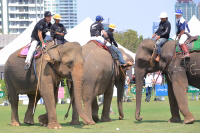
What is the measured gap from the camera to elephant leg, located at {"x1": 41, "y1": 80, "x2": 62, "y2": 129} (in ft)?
47.1

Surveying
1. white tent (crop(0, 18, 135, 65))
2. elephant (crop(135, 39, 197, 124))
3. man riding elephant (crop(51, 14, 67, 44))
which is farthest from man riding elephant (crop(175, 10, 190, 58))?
white tent (crop(0, 18, 135, 65))

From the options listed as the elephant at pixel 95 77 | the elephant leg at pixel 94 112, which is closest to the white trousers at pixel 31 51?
the elephant at pixel 95 77

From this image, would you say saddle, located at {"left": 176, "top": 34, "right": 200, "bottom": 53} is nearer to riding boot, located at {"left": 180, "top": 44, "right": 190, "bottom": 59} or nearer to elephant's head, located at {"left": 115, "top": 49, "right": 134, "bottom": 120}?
riding boot, located at {"left": 180, "top": 44, "right": 190, "bottom": 59}

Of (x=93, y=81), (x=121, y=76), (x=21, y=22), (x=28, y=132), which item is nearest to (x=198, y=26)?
(x=121, y=76)

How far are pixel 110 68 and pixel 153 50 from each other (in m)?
1.63

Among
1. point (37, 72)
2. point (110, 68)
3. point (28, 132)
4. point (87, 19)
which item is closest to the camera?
point (28, 132)

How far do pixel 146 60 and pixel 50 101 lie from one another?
12.2ft

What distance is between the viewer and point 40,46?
15.4 m

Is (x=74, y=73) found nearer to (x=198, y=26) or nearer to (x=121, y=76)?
(x=121, y=76)

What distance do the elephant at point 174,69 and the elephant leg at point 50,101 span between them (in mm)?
2952

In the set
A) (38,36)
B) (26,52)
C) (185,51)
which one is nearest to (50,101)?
(26,52)

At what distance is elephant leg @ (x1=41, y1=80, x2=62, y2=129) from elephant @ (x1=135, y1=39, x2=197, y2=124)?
2.95m

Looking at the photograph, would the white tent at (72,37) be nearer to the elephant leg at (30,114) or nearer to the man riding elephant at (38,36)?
the elephant leg at (30,114)

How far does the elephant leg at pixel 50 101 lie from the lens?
1435 centimetres
